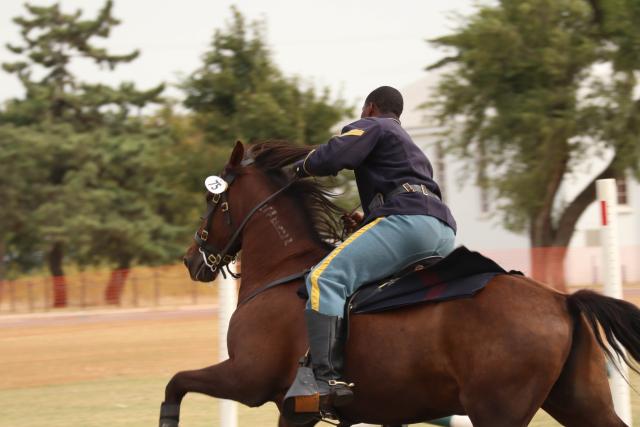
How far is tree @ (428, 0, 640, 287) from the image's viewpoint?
2791 cm

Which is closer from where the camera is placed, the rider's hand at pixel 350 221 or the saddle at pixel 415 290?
the saddle at pixel 415 290

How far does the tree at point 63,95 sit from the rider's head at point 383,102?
32332 mm

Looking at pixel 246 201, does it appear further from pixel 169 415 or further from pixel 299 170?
pixel 169 415

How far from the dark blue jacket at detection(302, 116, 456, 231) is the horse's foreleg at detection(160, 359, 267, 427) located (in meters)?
1.23

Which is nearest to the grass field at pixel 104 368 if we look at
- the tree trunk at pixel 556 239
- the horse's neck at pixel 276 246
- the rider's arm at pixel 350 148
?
the horse's neck at pixel 276 246

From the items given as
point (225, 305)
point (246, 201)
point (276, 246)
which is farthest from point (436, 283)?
point (225, 305)

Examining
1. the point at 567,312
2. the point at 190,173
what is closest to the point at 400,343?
the point at 567,312

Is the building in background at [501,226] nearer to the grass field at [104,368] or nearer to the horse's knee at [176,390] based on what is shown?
the grass field at [104,368]

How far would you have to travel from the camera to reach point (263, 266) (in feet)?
21.6

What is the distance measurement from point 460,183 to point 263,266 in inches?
994

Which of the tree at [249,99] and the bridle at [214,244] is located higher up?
the tree at [249,99]

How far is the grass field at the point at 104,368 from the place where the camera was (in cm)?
1003

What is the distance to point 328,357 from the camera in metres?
5.73

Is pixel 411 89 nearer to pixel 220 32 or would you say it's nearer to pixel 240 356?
pixel 220 32
